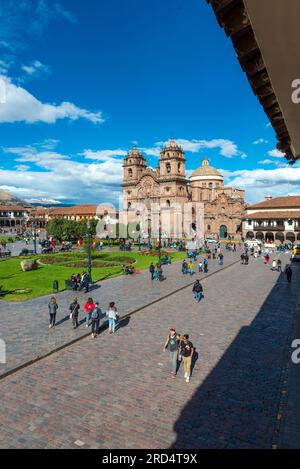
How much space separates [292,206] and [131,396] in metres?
60.5

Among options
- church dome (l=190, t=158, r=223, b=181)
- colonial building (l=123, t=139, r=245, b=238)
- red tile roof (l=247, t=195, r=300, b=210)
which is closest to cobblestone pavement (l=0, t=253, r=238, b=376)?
red tile roof (l=247, t=195, r=300, b=210)

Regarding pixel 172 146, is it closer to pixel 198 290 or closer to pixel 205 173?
pixel 205 173

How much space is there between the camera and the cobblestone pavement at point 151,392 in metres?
6.78

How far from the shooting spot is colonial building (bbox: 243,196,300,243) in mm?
60875

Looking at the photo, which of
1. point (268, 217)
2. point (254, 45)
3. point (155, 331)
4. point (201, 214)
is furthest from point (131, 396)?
point (201, 214)

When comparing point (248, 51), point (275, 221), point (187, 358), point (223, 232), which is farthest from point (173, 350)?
point (223, 232)

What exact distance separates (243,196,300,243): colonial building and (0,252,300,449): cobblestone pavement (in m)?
50.3

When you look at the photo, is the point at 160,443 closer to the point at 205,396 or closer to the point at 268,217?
the point at 205,396

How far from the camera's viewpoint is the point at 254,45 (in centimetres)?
365

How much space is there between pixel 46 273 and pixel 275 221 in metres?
47.2

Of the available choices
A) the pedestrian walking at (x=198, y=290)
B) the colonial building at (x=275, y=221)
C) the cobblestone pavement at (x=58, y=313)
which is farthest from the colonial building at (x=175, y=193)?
the pedestrian walking at (x=198, y=290)

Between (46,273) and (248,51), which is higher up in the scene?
(248,51)

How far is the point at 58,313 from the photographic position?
1588 cm
